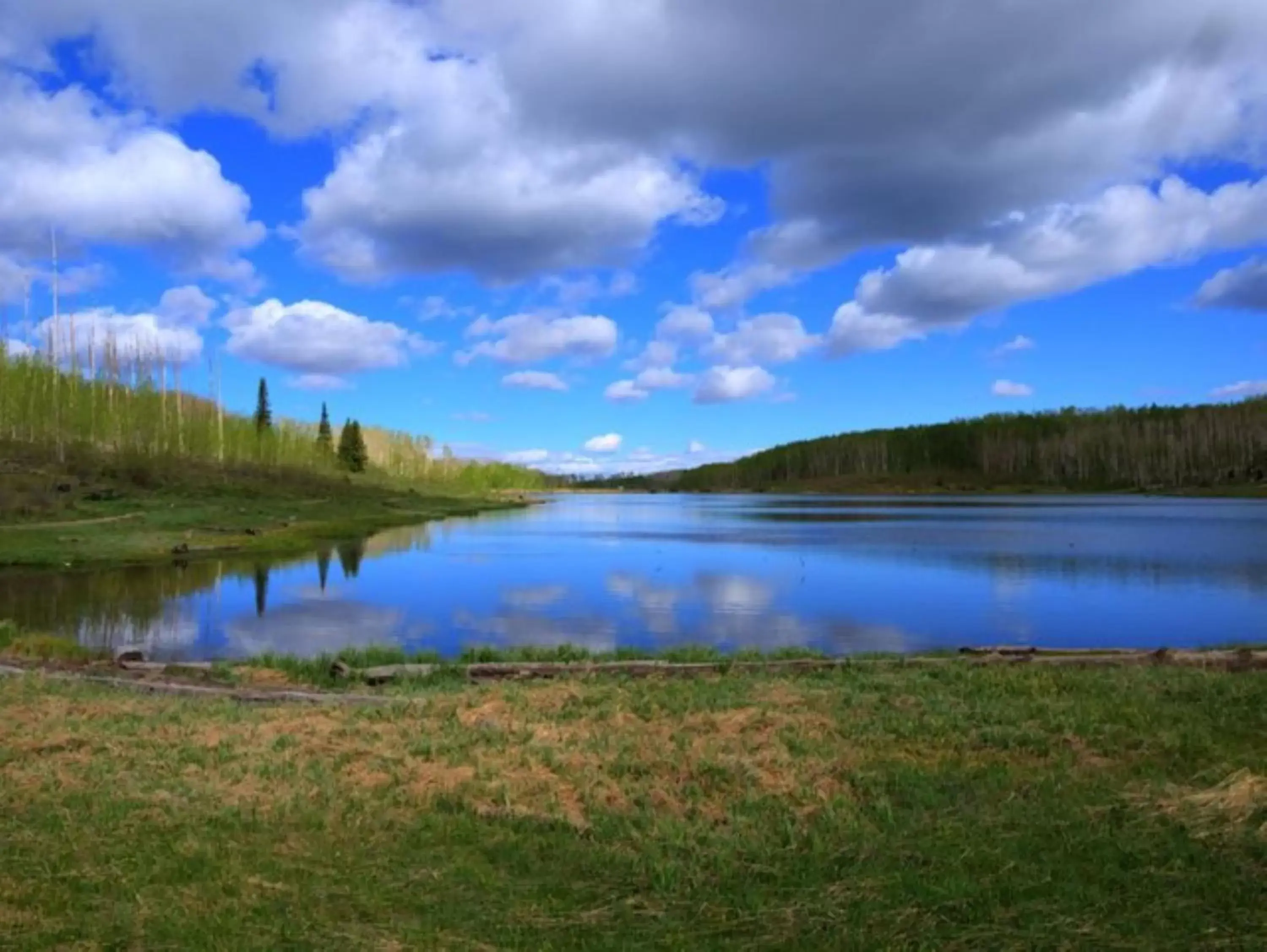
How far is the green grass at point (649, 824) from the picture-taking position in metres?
5.51

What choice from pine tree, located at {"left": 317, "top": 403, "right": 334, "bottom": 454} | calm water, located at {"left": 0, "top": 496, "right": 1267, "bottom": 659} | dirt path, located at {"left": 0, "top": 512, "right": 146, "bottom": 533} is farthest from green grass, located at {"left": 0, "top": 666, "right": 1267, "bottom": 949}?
pine tree, located at {"left": 317, "top": 403, "right": 334, "bottom": 454}

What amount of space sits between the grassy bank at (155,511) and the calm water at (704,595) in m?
4.89

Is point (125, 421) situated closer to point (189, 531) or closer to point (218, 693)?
point (189, 531)

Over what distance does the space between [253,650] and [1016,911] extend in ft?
62.1

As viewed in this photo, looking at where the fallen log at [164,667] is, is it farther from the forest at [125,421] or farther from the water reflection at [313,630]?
the forest at [125,421]

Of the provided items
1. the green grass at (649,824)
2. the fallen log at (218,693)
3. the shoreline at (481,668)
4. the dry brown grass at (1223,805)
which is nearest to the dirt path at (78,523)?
the shoreline at (481,668)

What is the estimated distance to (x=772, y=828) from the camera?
23.6 feet

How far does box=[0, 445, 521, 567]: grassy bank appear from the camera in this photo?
4359 centimetres

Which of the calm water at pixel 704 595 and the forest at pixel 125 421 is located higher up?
the forest at pixel 125 421

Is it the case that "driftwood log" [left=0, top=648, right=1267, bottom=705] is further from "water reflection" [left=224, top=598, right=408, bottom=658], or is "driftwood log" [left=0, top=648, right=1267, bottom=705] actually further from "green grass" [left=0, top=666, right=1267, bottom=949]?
"water reflection" [left=224, top=598, right=408, bottom=658]

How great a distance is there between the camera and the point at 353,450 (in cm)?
13975

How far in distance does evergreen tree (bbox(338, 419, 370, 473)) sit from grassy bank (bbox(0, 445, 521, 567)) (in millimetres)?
39781

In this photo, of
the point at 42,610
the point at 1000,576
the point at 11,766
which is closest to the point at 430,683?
the point at 11,766

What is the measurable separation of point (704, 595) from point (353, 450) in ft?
388
